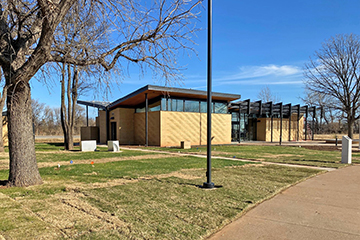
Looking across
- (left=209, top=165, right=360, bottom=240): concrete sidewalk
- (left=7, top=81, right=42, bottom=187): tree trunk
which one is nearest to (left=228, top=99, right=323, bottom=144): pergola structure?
(left=209, top=165, right=360, bottom=240): concrete sidewalk

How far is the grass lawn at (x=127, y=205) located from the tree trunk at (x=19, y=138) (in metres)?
0.43

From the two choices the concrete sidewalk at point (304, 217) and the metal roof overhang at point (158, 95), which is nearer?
the concrete sidewalk at point (304, 217)

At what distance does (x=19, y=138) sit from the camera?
6.45 metres

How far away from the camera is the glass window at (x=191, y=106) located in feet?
83.9

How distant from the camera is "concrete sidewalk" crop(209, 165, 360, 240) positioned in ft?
12.6

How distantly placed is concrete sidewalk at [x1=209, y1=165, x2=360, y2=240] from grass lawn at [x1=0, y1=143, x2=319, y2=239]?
10.4 inches

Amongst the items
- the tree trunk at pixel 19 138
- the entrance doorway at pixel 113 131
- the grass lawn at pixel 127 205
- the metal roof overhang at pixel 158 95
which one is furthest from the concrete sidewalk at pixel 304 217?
the entrance doorway at pixel 113 131

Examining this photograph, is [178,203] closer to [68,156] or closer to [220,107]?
[68,156]

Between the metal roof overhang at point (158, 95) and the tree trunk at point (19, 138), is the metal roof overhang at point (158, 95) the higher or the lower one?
the higher one

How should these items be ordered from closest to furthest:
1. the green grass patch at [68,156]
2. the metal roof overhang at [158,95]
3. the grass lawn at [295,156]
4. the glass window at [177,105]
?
the grass lawn at [295,156] < the green grass patch at [68,156] < the metal roof overhang at [158,95] < the glass window at [177,105]

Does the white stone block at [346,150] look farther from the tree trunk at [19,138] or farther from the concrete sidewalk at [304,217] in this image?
the tree trunk at [19,138]

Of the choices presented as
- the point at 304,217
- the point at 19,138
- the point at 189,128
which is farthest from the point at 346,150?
the point at 189,128

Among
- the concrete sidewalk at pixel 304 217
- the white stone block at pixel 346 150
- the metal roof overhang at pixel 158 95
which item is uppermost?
the metal roof overhang at pixel 158 95

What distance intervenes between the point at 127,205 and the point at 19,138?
11.5ft
